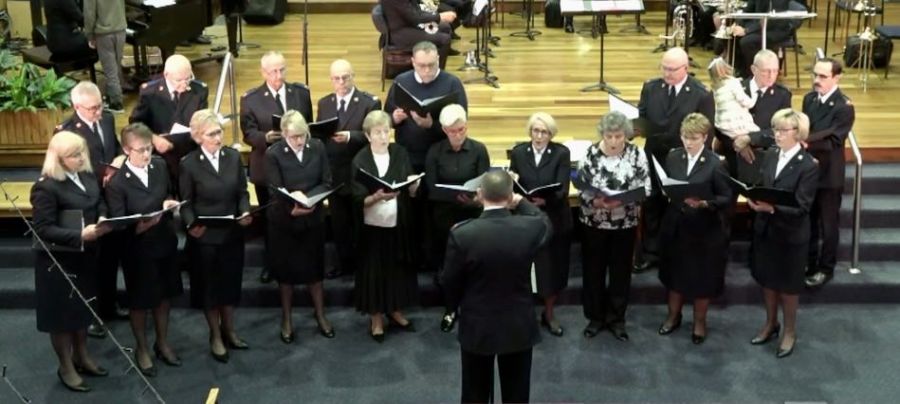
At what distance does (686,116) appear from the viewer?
22.0ft

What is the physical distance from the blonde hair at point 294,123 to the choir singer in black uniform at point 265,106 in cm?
36

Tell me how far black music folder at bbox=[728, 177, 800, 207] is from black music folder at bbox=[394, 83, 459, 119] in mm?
1607

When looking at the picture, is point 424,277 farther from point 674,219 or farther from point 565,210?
point 674,219

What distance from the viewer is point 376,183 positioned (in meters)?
6.32

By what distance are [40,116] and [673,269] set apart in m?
4.23

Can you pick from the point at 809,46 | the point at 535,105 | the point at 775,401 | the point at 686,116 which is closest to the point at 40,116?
the point at 535,105

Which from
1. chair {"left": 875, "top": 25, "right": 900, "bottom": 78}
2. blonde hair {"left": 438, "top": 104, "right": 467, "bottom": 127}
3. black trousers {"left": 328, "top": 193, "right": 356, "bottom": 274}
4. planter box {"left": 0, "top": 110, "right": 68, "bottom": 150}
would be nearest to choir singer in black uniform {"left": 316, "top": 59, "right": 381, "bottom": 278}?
black trousers {"left": 328, "top": 193, "right": 356, "bottom": 274}

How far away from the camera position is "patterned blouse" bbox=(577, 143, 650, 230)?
6.39 metres

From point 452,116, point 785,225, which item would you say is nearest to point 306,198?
point 452,116

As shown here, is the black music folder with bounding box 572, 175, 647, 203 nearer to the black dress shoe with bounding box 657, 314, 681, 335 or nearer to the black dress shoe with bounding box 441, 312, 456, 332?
the black dress shoe with bounding box 657, 314, 681, 335

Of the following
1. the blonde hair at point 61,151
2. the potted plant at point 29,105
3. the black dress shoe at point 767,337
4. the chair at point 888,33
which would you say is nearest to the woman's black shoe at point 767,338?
the black dress shoe at point 767,337

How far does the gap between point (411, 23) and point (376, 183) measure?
320 cm

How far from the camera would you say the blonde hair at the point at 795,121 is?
6.24 meters

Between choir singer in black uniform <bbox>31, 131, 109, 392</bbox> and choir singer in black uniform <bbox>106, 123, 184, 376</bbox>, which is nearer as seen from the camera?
choir singer in black uniform <bbox>31, 131, 109, 392</bbox>
